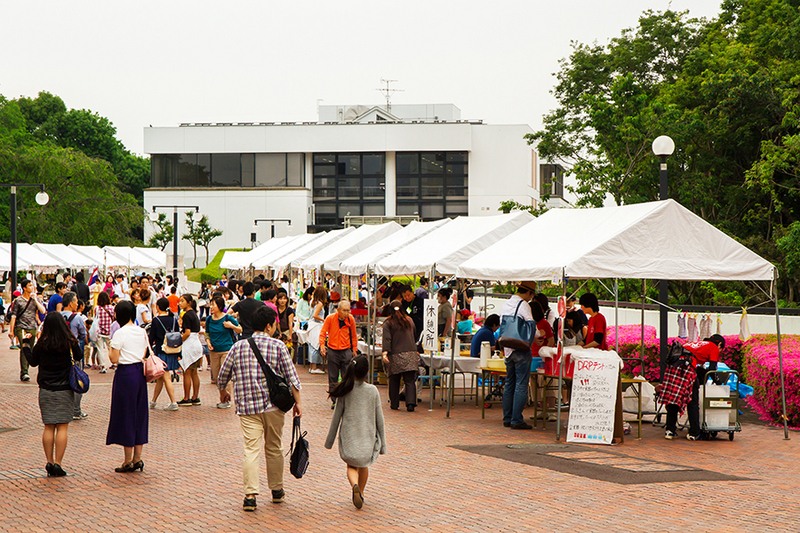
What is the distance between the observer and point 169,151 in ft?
258

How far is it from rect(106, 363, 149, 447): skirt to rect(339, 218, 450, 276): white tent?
8678mm

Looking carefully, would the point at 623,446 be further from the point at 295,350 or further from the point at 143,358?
the point at 295,350

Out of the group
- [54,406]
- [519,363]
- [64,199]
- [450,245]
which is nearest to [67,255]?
[64,199]

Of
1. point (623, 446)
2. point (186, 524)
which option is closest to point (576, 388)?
point (623, 446)

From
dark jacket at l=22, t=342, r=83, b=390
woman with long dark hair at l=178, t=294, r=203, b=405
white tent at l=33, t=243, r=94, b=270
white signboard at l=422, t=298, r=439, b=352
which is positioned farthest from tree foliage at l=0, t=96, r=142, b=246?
dark jacket at l=22, t=342, r=83, b=390

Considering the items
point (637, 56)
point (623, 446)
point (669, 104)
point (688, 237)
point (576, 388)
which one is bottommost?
point (623, 446)

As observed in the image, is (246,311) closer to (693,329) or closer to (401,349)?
(401,349)

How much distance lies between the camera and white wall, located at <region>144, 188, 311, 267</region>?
7662 centimetres

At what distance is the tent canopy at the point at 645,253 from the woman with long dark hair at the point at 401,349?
1.81 metres

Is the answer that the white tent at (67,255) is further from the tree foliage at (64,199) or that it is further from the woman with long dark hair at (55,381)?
the woman with long dark hair at (55,381)

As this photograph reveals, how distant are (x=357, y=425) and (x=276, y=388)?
30.6 inches

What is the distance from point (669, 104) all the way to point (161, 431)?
22.5 meters

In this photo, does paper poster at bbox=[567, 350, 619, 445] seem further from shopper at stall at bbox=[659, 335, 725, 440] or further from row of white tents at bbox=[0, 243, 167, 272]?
row of white tents at bbox=[0, 243, 167, 272]

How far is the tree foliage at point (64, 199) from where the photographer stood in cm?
5869
